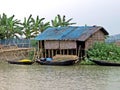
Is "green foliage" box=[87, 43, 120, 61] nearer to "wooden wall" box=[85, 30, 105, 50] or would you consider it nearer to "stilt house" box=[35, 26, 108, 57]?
"wooden wall" box=[85, 30, 105, 50]

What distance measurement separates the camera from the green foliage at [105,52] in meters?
33.0

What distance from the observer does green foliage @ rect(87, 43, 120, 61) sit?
33.0 metres

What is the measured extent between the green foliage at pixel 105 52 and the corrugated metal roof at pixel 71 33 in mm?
1352

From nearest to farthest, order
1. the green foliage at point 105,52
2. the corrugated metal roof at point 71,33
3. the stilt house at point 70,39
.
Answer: the green foliage at point 105,52, the corrugated metal roof at point 71,33, the stilt house at point 70,39

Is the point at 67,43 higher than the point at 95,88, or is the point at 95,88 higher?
the point at 67,43

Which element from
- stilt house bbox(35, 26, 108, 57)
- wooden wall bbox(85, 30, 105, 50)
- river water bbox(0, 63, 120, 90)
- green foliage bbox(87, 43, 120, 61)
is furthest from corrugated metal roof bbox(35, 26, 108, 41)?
river water bbox(0, 63, 120, 90)

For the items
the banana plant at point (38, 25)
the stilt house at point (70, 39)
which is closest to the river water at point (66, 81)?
the stilt house at point (70, 39)

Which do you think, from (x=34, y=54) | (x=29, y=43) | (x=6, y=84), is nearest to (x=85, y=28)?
(x=34, y=54)

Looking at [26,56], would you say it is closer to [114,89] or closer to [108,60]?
[108,60]

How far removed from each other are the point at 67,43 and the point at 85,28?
2.06 meters

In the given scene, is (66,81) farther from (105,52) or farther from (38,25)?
(38,25)

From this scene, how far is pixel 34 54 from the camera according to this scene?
36562 mm

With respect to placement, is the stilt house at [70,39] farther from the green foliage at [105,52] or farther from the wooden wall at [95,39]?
the green foliage at [105,52]

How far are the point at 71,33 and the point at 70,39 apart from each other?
41.6 inches
